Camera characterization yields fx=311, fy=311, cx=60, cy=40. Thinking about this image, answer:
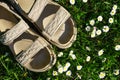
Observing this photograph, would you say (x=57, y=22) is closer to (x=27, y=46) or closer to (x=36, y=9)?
(x=36, y=9)

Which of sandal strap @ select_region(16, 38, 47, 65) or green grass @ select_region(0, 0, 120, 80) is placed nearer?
sandal strap @ select_region(16, 38, 47, 65)

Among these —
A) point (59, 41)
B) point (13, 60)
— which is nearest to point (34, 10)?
point (59, 41)

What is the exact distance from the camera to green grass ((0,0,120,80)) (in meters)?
2.14

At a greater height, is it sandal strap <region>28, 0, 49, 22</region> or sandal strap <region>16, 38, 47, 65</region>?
sandal strap <region>28, 0, 49, 22</region>

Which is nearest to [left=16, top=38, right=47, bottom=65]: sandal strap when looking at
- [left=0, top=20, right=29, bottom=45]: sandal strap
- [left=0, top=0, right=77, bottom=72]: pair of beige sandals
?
[left=0, top=0, right=77, bottom=72]: pair of beige sandals

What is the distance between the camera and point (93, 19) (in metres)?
2.18

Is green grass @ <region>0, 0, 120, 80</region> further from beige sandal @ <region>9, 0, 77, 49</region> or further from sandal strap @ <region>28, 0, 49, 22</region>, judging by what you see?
sandal strap @ <region>28, 0, 49, 22</region>

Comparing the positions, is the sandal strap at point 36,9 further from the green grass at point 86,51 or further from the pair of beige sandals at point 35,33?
the green grass at point 86,51

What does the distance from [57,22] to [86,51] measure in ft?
1.06

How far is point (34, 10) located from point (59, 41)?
0.90 ft

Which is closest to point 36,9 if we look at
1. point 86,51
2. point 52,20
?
point 52,20

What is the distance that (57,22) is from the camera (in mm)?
1997

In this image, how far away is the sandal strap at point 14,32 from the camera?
1968 mm

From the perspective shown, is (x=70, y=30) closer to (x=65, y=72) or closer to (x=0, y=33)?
(x=65, y=72)
